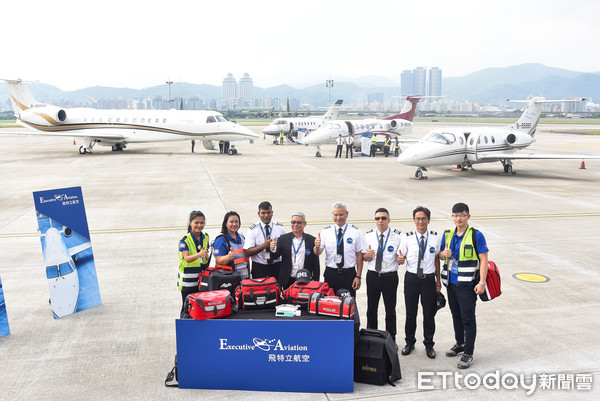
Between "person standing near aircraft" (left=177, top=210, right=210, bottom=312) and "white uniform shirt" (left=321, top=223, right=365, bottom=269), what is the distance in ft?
5.31

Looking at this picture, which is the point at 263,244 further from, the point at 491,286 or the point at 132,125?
the point at 132,125

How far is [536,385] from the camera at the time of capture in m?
5.90

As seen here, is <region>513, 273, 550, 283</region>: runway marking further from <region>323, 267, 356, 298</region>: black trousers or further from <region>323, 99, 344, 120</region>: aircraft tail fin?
→ <region>323, 99, 344, 120</region>: aircraft tail fin

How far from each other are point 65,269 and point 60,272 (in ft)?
0.32

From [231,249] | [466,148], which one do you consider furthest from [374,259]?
[466,148]

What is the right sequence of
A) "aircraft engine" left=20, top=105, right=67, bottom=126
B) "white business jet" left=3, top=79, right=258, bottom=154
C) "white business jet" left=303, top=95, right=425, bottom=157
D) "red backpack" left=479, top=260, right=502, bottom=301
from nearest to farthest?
1. "red backpack" left=479, top=260, right=502, bottom=301
2. "white business jet" left=3, top=79, right=258, bottom=154
3. "white business jet" left=303, top=95, right=425, bottom=157
4. "aircraft engine" left=20, top=105, right=67, bottom=126

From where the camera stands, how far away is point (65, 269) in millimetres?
8078

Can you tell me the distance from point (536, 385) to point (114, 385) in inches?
194

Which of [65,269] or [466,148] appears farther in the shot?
[466,148]

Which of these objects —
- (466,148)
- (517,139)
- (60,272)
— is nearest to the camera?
(60,272)

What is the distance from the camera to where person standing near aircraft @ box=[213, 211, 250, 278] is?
6.61 m

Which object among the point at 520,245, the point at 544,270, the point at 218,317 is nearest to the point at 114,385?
the point at 218,317

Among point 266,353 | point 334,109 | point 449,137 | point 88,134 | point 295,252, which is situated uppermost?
point 334,109

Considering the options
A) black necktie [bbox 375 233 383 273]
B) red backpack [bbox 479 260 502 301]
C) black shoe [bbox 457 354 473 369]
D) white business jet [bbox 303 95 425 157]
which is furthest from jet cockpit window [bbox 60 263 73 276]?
white business jet [bbox 303 95 425 157]
